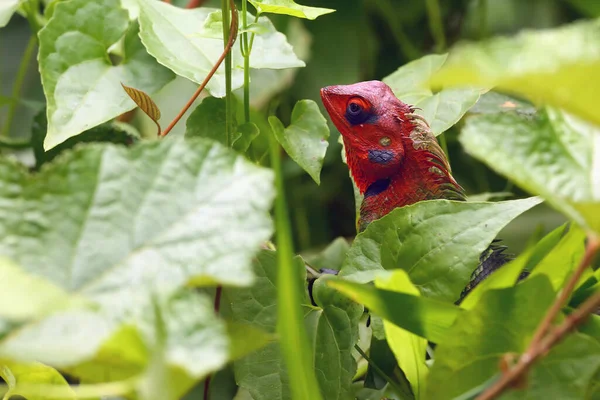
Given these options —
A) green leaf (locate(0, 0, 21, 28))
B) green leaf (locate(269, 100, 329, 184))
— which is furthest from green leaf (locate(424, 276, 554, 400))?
green leaf (locate(0, 0, 21, 28))

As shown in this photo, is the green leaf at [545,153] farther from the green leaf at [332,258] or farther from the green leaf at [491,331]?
the green leaf at [332,258]

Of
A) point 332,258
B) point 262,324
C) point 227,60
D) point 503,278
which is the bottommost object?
point 332,258

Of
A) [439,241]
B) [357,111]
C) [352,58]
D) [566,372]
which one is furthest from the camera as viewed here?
[352,58]

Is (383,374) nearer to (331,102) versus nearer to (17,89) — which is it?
(331,102)

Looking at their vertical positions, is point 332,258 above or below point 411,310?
below

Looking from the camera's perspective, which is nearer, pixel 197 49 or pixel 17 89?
pixel 197 49

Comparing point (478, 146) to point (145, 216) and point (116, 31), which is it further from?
point (116, 31)

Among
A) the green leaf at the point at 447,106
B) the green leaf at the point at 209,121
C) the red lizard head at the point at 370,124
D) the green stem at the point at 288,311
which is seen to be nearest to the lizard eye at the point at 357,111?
the red lizard head at the point at 370,124

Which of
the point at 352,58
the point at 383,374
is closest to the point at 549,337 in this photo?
the point at 383,374

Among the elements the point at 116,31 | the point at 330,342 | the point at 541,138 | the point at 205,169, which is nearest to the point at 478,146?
the point at 541,138
